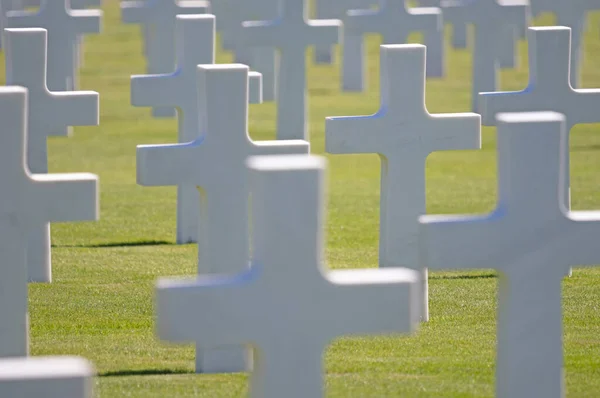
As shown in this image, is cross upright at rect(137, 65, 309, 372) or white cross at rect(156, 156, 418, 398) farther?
cross upright at rect(137, 65, 309, 372)

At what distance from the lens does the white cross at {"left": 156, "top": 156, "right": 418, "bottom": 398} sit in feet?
11.3

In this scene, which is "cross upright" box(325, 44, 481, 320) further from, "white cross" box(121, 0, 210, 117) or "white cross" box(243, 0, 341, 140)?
"white cross" box(121, 0, 210, 117)

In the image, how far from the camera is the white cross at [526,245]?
3.89 meters

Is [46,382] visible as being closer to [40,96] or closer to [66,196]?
[66,196]

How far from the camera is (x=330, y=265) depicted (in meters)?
7.52

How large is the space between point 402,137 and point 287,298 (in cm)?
258

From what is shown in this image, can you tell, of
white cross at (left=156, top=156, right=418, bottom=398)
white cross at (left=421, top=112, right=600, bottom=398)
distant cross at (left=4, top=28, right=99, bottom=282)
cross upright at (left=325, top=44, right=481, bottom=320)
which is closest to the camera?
white cross at (left=156, top=156, right=418, bottom=398)

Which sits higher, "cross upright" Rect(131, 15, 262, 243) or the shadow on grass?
"cross upright" Rect(131, 15, 262, 243)

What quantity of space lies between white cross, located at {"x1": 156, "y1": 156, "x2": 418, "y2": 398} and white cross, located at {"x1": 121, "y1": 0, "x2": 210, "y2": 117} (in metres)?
7.35

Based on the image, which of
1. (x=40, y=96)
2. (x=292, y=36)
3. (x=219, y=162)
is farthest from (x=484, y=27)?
(x=219, y=162)

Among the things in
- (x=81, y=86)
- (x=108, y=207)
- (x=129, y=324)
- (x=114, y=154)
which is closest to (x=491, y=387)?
(x=129, y=324)

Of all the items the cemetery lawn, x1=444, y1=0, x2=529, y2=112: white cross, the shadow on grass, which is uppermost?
x1=444, y1=0, x2=529, y2=112: white cross

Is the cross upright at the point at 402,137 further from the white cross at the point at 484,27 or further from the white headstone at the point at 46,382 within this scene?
the white cross at the point at 484,27

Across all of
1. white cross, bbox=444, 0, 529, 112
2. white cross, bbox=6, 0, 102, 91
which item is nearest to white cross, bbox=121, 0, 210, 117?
→ white cross, bbox=6, 0, 102, 91
